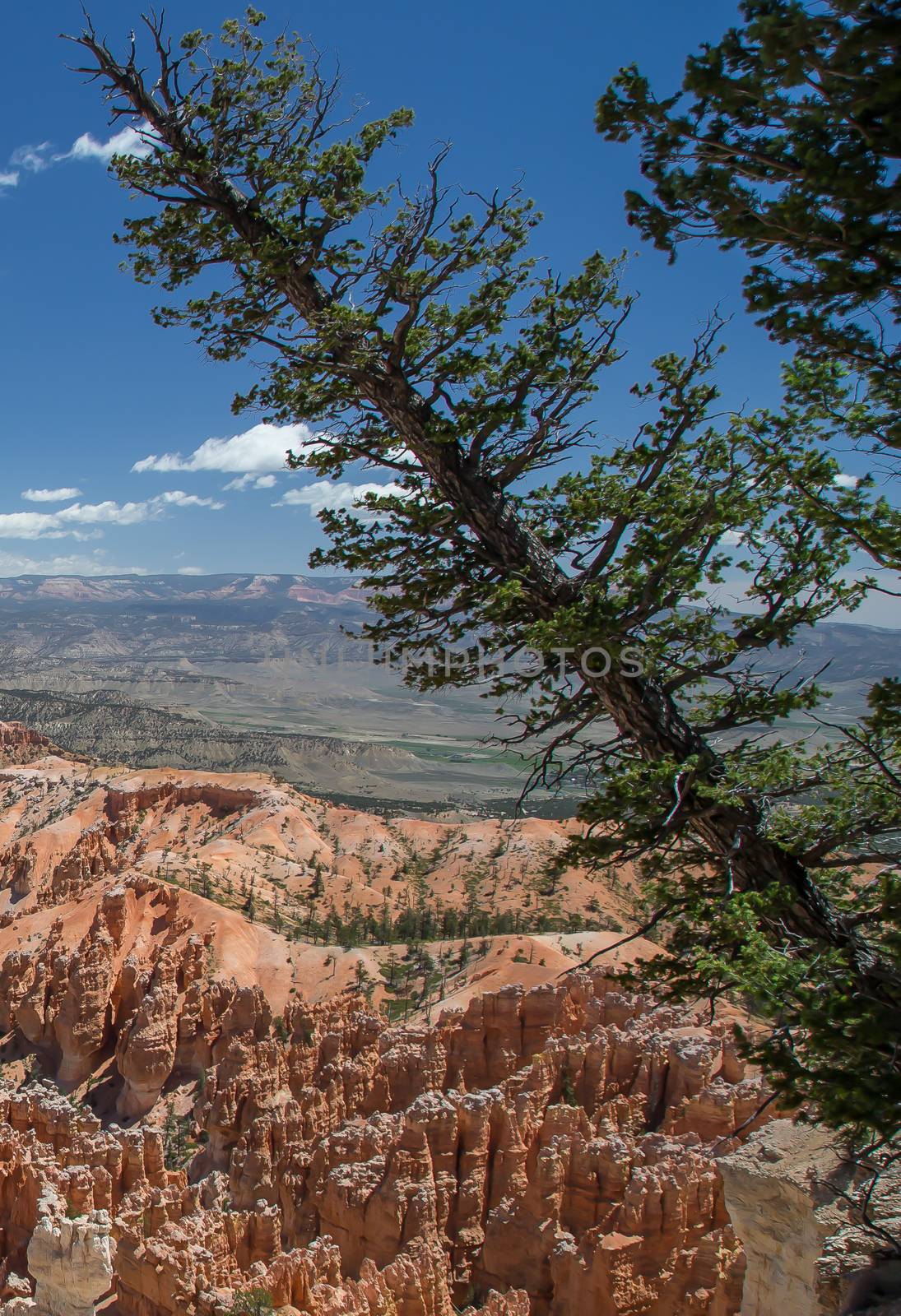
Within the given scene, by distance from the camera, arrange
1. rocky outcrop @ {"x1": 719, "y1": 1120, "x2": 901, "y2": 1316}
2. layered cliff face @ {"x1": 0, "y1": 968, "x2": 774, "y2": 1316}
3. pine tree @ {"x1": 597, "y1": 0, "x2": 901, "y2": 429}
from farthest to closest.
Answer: layered cliff face @ {"x1": 0, "y1": 968, "x2": 774, "y2": 1316} → rocky outcrop @ {"x1": 719, "y1": 1120, "x2": 901, "y2": 1316} → pine tree @ {"x1": 597, "y1": 0, "x2": 901, "y2": 429}

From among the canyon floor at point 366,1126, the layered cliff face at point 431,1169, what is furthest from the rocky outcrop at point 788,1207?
the layered cliff face at point 431,1169

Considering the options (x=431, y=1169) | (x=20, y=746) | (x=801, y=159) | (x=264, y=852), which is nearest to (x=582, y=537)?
(x=801, y=159)

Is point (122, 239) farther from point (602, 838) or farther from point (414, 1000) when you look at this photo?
point (414, 1000)

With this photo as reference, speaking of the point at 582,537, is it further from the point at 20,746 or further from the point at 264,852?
the point at 20,746

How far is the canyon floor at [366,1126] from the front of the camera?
14.3 meters

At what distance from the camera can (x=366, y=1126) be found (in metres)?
19.8

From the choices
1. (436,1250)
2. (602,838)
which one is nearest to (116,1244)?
(436,1250)

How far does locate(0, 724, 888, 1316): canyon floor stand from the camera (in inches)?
561

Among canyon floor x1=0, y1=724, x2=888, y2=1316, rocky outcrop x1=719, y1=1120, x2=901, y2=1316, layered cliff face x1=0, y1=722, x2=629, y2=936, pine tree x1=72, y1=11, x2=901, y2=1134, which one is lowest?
layered cliff face x1=0, y1=722, x2=629, y2=936

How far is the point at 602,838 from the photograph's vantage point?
6680 mm

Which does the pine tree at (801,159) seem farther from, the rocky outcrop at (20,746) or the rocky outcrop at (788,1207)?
the rocky outcrop at (20,746)

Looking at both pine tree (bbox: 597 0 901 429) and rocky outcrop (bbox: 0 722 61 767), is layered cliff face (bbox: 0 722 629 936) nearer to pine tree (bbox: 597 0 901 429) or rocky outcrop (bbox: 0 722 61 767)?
rocky outcrop (bbox: 0 722 61 767)

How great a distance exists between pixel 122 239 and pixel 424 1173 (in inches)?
733

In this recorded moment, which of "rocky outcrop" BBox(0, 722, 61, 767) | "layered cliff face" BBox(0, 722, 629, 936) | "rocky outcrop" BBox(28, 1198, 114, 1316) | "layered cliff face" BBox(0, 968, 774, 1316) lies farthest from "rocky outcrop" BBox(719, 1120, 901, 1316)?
"rocky outcrop" BBox(0, 722, 61, 767)
